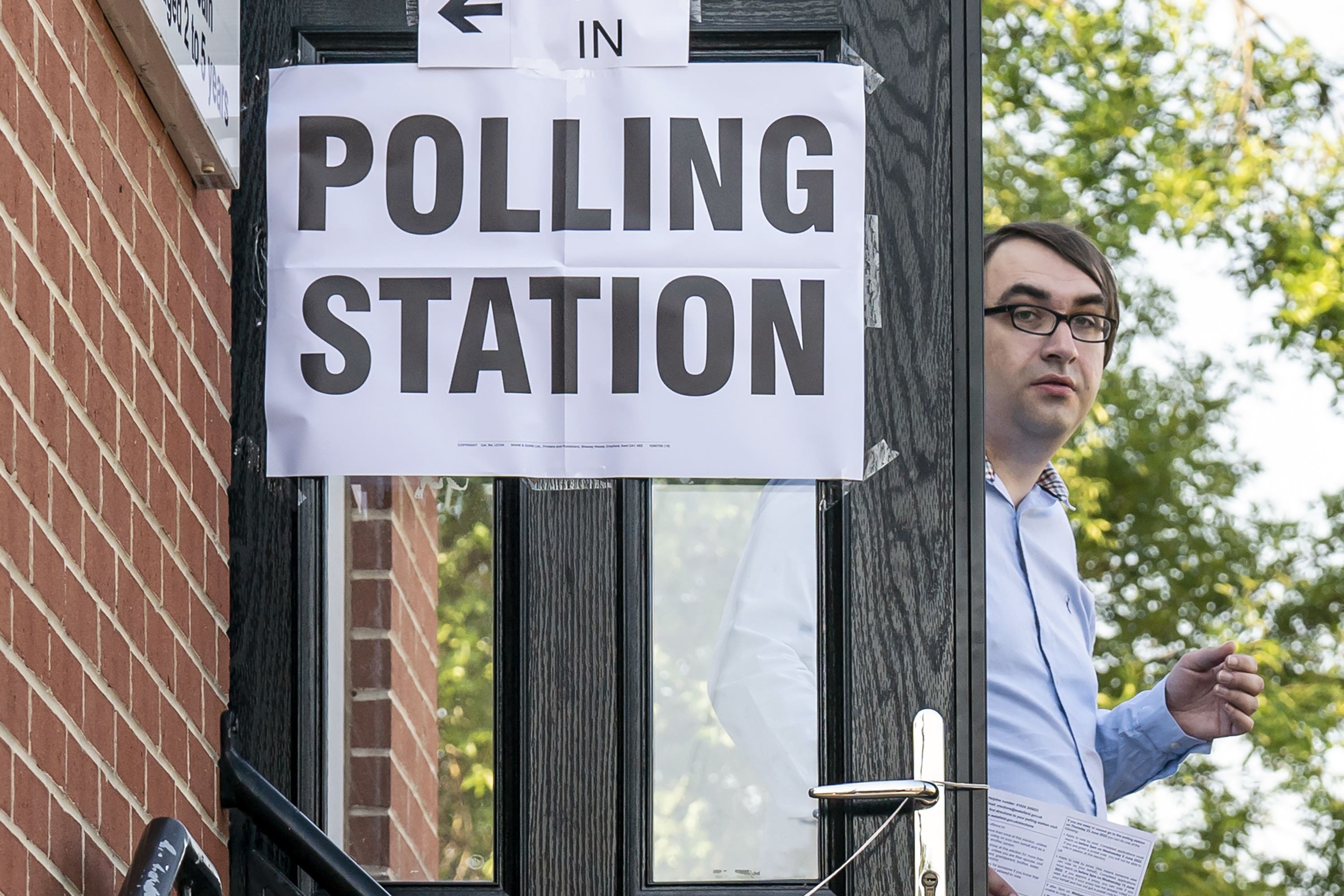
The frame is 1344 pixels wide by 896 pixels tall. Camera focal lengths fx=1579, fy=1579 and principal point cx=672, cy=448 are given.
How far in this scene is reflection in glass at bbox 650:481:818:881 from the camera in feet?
7.34

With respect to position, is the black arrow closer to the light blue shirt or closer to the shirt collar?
the light blue shirt

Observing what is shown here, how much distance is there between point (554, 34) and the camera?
2.34 metres

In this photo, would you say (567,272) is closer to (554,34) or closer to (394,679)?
(554,34)

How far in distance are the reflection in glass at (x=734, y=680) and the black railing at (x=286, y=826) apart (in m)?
0.42

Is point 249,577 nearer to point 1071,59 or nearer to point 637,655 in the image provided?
point 637,655

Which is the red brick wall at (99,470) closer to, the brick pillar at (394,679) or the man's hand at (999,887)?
the brick pillar at (394,679)

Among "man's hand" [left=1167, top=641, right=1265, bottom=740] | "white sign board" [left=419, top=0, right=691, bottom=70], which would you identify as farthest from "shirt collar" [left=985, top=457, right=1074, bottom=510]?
"white sign board" [left=419, top=0, right=691, bottom=70]

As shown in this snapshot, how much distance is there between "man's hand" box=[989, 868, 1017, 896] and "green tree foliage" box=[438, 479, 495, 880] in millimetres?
755

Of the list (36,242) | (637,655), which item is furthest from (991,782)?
(36,242)

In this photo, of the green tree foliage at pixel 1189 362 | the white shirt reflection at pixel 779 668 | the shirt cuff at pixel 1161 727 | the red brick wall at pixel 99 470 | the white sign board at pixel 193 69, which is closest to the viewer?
the red brick wall at pixel 99 470

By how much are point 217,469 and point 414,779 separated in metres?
0.52

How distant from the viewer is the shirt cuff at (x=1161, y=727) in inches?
108

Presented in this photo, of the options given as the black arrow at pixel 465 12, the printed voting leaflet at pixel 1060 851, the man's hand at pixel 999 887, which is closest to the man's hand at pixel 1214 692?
the printed voting leaflet at pixel 1060 851

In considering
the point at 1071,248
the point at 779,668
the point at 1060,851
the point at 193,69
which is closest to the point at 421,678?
the point at 779,668
